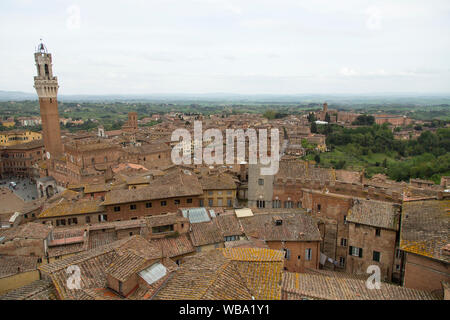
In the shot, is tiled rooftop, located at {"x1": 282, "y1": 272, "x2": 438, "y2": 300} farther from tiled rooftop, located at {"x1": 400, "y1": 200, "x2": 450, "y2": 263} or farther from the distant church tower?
the distant church tower

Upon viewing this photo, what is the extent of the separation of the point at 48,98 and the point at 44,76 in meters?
3.94

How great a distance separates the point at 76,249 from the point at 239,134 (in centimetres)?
5580

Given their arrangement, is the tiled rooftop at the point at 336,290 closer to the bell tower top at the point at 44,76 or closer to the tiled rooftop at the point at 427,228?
the tiled rooftop at the point at 427,228

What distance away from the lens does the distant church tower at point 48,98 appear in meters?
54.8

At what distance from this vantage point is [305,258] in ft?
64.2

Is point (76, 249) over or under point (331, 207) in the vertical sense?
under

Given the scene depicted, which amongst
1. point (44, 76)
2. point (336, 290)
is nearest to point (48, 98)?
point (44, 76)

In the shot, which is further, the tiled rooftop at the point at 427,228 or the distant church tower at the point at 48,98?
the distant church tower at the point at 48,98

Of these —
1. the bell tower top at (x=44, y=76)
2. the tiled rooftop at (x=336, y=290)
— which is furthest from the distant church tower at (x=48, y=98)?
the tiled rooftop at (x=336, y=290)

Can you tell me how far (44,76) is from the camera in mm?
55188

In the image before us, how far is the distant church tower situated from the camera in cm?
5478
